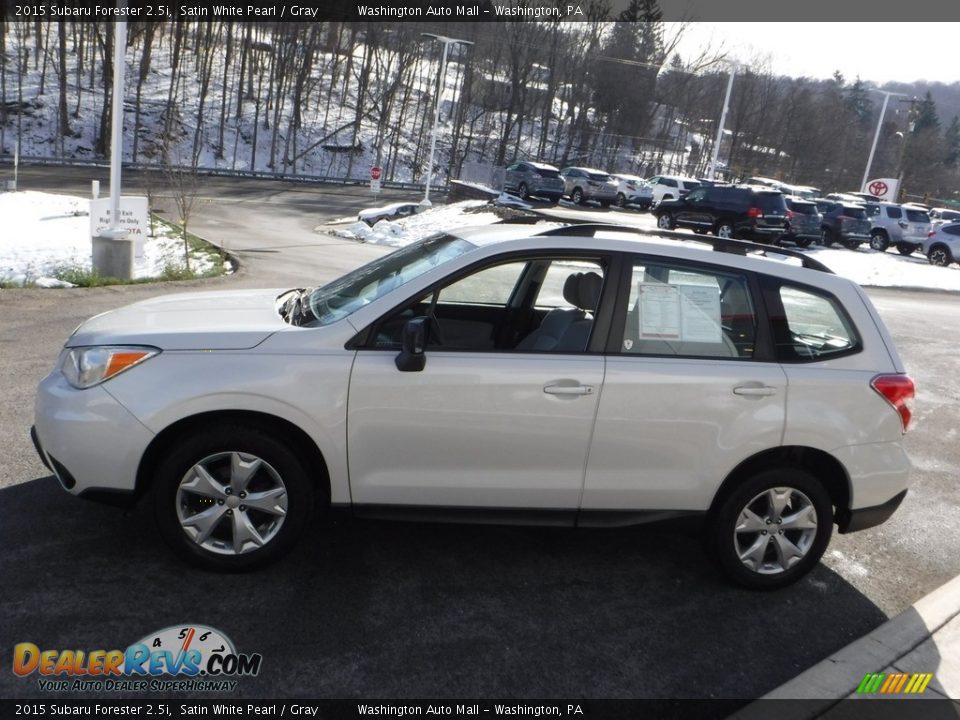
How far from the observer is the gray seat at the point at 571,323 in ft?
14.0

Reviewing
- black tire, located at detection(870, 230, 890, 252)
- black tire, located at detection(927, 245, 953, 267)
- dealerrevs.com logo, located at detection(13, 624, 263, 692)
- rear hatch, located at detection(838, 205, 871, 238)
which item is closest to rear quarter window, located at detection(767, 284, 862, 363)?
dealerrevs.com logo, located at detection(13, 624, 263, 692)

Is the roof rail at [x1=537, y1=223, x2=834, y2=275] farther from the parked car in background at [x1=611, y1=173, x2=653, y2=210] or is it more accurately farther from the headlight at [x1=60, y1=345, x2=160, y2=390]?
the parked car in background at [x1=611, y1=173, x2=653, y2=210]

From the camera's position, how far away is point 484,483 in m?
4.15

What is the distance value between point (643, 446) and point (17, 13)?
6357 cm

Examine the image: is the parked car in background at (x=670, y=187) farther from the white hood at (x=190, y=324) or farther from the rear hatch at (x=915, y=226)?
the white hood at (x=190, y=324)

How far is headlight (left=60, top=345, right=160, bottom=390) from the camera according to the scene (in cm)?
395

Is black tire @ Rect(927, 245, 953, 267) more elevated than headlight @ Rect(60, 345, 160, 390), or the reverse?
headlight @ Rect(60, 345, 160, 390)

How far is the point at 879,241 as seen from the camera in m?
32.0

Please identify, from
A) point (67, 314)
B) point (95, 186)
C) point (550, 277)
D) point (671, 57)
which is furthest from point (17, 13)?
point (550, 277)

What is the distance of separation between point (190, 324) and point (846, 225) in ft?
98.8

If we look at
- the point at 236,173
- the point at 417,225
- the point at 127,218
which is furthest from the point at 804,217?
the point at 236,173

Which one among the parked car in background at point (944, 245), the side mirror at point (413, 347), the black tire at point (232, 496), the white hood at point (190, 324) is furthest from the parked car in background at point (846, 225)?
the black tire at point (232, 496)

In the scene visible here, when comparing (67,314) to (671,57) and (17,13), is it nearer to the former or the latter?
(17,13)

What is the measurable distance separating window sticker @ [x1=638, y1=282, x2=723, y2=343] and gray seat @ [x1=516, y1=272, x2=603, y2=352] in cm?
26
